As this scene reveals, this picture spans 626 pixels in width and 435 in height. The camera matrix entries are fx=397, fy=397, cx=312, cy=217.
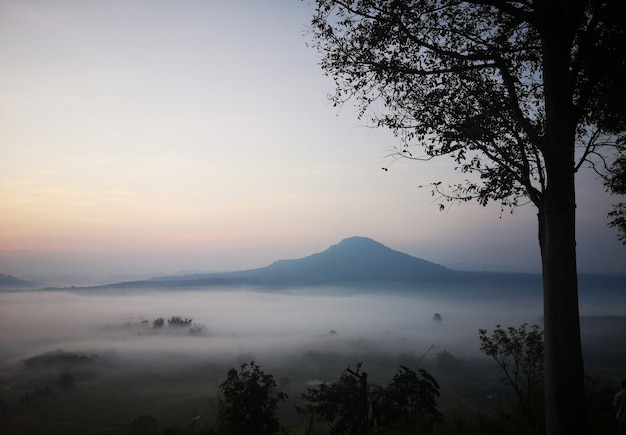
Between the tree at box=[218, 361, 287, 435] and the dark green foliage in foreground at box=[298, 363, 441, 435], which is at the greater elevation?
the dark green foliage in foreground at box=[298, 363, 441, 435]

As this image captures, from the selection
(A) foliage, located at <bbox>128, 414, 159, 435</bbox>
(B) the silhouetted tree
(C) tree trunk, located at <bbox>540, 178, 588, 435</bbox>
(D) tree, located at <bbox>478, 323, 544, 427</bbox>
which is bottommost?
(A) foliage, located at <bbox>128, 414, 159, 435</bbox>

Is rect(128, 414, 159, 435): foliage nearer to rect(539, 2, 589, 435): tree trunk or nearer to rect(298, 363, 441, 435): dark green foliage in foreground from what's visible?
rect(298, 363, 441, 435): dark green foliage in foreground

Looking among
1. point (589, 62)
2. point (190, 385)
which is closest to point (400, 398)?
point (589, 62)

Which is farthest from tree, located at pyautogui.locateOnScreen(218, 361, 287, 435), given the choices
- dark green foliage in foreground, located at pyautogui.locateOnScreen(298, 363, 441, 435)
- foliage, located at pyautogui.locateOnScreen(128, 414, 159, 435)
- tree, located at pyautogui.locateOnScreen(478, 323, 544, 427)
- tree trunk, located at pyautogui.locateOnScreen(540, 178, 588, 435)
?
foliage, located at pyautogui.locateOnScreen(128, 414, 159, 435)

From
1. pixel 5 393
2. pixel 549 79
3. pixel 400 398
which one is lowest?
pixel 5 393

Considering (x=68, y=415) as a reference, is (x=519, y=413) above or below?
above

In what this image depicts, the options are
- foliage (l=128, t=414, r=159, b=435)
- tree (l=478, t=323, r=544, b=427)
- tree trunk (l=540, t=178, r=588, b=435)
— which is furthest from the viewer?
foliage (l=128, t=414, r=159, b=435)

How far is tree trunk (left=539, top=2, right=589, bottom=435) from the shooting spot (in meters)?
6.38

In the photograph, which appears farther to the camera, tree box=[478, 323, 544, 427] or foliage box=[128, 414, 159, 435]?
foliage box=[128, 414, 159, 435]

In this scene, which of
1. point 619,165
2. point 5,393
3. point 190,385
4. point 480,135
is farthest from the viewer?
point 190,385

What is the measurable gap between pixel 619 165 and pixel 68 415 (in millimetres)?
165684

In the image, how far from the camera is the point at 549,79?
6.85 m

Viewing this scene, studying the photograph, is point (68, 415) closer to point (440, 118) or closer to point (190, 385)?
point (190, 385)

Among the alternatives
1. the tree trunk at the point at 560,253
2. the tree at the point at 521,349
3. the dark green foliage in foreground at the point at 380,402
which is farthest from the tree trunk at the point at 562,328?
the dark green foliage in foreground at the point at 380,402
